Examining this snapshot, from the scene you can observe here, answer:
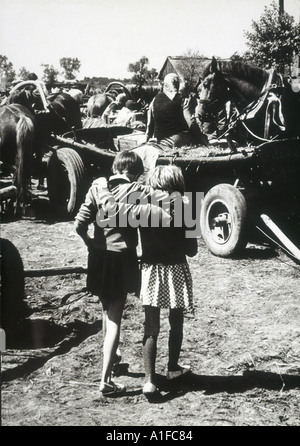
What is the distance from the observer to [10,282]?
4117mm

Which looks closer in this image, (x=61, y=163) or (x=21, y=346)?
(x=21, y=346)

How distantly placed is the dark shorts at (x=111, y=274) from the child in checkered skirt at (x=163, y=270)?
4.0 inches

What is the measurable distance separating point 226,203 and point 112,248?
3.51 m

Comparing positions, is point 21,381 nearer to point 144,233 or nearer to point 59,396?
point 59,396

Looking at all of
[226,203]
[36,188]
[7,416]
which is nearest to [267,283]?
[226,203]

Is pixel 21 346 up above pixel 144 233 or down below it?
below

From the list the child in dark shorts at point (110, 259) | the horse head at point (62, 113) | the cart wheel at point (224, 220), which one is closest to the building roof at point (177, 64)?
the horse head at point (62, 113)

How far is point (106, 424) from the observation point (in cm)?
301

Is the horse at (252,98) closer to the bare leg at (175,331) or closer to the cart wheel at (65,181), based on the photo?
the cart wheel at (65,181)

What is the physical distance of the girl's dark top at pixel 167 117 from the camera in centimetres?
698

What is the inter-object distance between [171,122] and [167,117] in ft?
0.37

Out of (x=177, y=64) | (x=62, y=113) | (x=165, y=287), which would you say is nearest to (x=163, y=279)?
(x=165, y=287)

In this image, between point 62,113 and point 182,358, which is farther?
point 62,113

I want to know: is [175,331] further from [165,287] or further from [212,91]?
[212,91]
